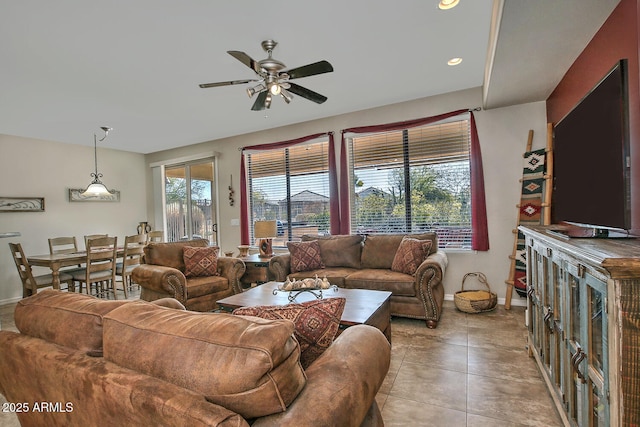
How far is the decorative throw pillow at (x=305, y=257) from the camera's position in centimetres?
408

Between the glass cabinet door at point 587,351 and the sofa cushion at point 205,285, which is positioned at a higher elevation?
the glass cabinet door at point 587,351

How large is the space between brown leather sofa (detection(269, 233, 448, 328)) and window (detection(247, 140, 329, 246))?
0.75 m

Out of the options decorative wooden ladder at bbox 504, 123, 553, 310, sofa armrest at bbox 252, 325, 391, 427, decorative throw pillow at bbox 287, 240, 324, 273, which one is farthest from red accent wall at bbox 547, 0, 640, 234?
decorative throw pillow at bbox 287, 240, 324, 273

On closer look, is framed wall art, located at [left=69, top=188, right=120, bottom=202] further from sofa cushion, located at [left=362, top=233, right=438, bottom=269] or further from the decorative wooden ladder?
the decorative wooden ladder

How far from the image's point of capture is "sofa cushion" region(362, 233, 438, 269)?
390 cm

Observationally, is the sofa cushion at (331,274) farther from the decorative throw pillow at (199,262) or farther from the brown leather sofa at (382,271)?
the decorative throw pillow at (199,262)

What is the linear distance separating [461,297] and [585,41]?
260 cm

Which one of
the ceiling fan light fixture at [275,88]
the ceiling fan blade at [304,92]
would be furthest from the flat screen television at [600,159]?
the ceiling fan light fixture at [275,88]

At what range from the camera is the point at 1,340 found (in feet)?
4.18

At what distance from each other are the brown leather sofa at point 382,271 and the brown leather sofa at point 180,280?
546 millimetres

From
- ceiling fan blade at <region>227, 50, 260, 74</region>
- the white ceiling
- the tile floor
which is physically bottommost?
the tile floor

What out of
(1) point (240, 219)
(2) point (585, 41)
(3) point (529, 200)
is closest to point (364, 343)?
(2) point (585, 41)

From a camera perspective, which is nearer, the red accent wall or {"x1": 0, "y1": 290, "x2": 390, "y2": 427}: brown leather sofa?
{"x1": 0, "y1": 290, "x2": 390, "y2": 427}: brown leather sofa

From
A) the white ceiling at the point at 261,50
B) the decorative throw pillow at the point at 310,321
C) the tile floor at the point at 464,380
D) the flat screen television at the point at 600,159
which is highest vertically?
the white ceiling at the point at 261,50
